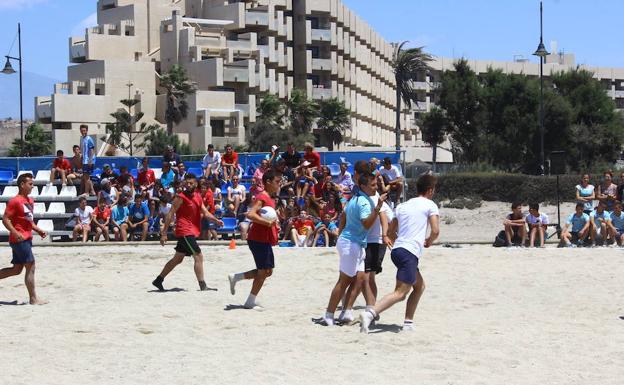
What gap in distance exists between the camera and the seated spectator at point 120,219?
2145cm

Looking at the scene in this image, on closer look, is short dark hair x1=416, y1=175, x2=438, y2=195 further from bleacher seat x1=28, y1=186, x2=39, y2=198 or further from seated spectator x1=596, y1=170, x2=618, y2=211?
bleacher seat x1=28, y1=186, x2=39, y2=198

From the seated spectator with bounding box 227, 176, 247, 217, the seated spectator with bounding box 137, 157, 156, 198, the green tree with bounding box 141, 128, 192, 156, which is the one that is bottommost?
the seated spectator with bounding box 227, 176, 247, 217

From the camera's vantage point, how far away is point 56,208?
75.8 feet

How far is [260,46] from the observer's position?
76.8 m

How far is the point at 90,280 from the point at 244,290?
2.62m

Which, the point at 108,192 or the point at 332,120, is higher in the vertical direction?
the point at 332,120

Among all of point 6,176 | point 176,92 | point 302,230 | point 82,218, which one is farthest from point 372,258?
point 176,92

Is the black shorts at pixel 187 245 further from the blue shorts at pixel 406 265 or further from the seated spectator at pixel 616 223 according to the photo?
the seated spectator at pixel 616 223

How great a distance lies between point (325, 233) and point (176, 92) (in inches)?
2124

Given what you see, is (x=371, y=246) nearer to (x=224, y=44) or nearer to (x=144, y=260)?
(x=144, y=260)

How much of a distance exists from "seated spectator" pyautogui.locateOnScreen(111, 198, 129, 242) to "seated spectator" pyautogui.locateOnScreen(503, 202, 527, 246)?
7.95 meters

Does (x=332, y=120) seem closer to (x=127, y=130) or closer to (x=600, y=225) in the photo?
(x=127, y=130)

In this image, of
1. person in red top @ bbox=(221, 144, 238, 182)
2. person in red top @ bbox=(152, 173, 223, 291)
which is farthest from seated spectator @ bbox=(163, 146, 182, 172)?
person in red top @ bbox=(152, 173, 223, 291)

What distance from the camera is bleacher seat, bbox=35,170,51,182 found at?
24062 millimetres
